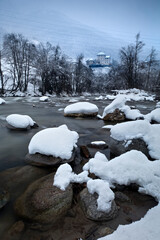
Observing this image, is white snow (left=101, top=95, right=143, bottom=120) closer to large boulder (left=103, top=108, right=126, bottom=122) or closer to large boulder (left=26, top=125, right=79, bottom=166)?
large boulder (left=103, top=108, right=126, bottom=122)

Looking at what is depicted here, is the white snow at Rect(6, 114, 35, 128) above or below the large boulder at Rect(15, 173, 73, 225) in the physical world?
above

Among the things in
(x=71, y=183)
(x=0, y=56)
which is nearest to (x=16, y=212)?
(x=71, y=183)

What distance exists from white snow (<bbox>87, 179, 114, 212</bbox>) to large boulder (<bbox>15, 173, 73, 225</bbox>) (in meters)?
0.36

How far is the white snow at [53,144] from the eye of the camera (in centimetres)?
316

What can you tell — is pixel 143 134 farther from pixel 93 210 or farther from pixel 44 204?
pixel 44 204

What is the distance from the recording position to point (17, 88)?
2298 cm

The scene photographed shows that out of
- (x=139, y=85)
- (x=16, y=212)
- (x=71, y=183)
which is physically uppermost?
(x=139, y=85)

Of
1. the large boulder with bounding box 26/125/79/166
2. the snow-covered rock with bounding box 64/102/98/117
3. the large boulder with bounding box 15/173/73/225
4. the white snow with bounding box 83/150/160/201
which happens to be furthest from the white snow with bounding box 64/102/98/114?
the large boulder with bounding box 15/173/73/225

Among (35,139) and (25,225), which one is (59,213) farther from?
(35,139)

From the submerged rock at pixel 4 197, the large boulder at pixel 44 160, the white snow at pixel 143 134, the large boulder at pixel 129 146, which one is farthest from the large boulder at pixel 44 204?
the white snow at pixel 143 134

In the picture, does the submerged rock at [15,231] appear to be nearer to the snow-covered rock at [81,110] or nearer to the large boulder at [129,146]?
the large boulder at [129,146]

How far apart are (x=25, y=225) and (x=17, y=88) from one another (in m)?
24.2

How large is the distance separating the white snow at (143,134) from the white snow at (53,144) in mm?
1253

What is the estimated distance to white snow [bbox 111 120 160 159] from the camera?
3.21 m
